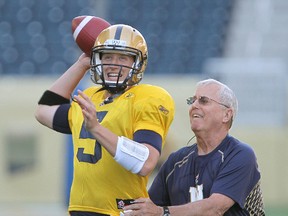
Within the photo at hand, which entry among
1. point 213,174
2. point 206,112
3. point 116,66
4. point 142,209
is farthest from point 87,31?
point 142,209

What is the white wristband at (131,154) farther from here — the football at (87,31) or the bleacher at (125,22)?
the bleacher at (125,22)

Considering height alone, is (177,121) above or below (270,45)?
below

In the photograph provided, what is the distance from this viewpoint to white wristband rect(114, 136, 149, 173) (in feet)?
12.4

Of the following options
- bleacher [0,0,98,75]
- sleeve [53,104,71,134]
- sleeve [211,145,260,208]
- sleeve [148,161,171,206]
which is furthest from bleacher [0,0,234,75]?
sleeve [211,145,260,208]

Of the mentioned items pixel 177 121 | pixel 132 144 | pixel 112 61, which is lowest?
pixel 177 121

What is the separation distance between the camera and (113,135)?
3803 mm

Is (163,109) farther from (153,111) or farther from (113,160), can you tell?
(113,160)

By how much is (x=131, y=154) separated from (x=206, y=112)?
22.2 inches

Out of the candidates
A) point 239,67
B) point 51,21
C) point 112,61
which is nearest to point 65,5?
point 51,21

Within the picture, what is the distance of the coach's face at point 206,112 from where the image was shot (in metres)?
4.17

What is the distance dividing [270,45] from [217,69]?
2.52 metres

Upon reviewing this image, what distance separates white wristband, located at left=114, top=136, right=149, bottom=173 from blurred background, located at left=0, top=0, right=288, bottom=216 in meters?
6.08

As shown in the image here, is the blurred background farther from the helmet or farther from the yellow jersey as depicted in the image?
the yellow jersey

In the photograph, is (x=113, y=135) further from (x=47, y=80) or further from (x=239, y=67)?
(x=239, y=67)
